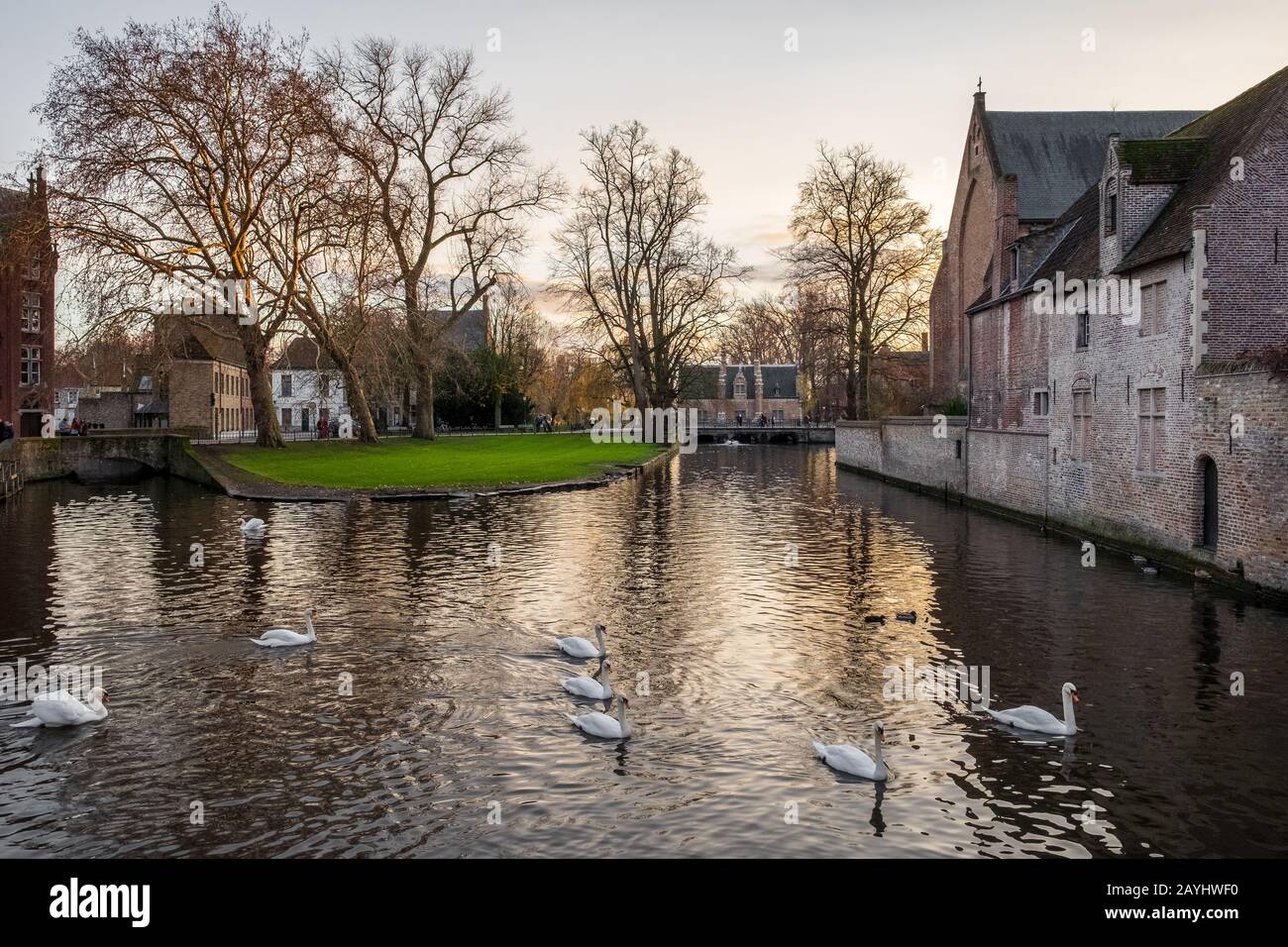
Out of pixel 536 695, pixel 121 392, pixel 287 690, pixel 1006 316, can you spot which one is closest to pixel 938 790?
pixel 536 695

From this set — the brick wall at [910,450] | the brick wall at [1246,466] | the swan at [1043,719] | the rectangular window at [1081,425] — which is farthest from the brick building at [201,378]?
the swan at [1043,719]

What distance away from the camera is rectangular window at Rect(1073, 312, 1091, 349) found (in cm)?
2719

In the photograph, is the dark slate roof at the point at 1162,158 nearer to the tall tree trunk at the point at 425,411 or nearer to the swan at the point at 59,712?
the swan at the point at 59,712

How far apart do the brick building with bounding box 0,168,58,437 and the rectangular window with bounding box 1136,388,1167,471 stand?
39.8 meters

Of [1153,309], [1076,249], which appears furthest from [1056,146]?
[1153,309]

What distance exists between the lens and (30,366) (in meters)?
65.4

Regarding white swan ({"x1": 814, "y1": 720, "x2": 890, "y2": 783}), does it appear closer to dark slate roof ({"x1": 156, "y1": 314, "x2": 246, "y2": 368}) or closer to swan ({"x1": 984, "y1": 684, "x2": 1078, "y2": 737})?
swan ({"x1": 984, "y1": 684, "x2": 1078, "y2": 737})

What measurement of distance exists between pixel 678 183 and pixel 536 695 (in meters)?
61.1

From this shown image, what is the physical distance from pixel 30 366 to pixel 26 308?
3.64 metres

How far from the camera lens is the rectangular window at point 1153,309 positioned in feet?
75.1

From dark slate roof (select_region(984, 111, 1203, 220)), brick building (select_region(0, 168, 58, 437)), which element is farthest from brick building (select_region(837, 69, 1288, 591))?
brick building (select_region(0, 168, 58, 437))

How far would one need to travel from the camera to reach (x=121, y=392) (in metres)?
86.1

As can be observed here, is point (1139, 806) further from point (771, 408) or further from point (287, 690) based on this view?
point (771, 408)

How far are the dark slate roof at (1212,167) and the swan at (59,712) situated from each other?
Result: 21.2 m
